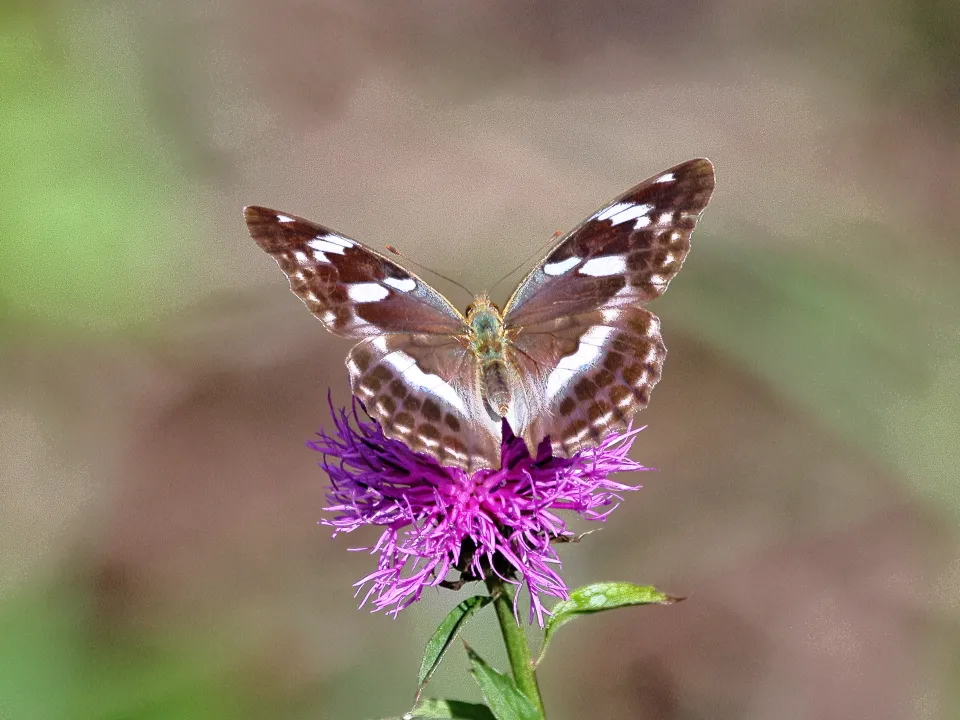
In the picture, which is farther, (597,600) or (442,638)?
(597,600)

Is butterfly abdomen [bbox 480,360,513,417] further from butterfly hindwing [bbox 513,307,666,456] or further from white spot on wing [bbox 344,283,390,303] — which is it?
white spot on wing [bbox 344,283,390,303]

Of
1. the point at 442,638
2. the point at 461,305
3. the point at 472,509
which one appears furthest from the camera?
the point at 461,305

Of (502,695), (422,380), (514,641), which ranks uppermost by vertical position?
(422,380)

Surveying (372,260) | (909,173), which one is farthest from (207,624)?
(909,173)

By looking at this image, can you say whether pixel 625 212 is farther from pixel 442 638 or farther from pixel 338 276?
pixel 442 638

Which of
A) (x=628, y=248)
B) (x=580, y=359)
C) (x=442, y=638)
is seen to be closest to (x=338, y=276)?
(x=580, y=359)

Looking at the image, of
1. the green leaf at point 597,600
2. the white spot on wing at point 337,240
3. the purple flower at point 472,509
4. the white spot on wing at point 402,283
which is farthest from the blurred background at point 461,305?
the white spot on wing at point 337,240
